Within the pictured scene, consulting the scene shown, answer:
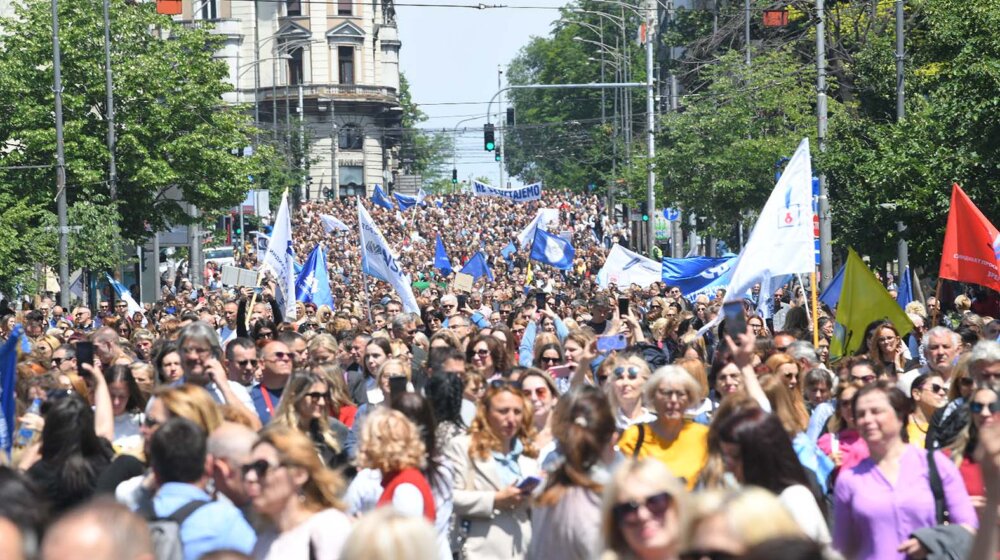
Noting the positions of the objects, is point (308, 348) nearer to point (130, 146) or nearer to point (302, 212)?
point (130, 146)

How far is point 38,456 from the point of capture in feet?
24.9

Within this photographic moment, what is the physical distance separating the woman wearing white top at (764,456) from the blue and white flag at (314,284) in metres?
17.3

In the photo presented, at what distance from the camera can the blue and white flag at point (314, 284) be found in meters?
23.8

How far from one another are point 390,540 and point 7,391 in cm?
482

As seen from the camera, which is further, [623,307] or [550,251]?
[550,251]

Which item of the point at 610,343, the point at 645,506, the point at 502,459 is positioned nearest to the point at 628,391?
the point at 502,459

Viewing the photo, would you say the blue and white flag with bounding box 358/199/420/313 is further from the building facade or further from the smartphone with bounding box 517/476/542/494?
the building facade

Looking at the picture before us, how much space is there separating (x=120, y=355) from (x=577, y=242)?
5503 cm

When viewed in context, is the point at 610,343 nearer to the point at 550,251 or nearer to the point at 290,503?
the point at 290,503

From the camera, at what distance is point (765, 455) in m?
6.47

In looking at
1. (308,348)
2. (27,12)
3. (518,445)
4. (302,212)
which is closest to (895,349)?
(308,348)

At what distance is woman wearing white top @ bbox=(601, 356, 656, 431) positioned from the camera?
9.19 meters

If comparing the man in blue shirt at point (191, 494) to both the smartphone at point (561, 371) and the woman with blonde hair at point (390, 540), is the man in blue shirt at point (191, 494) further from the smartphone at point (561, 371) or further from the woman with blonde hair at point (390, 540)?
the smartphone at point (561, 371)

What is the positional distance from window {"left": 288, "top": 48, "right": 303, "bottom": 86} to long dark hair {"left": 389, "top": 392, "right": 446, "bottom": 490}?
102648mm
